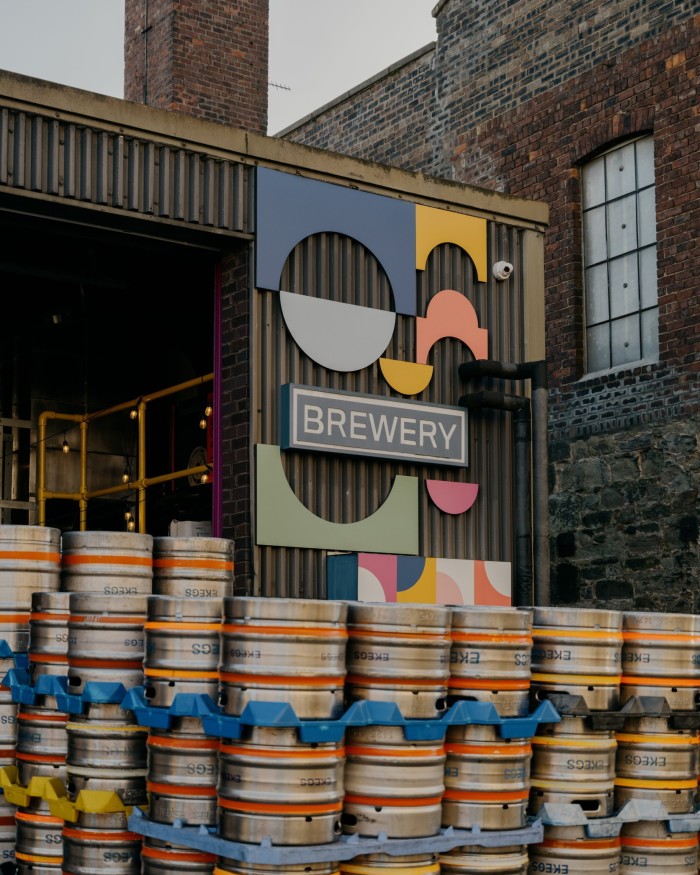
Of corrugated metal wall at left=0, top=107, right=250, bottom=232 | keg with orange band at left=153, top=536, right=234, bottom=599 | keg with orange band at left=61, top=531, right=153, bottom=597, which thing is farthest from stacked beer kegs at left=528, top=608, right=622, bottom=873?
corrugated metal wall at left=0, top=107, right=250, bottom=232

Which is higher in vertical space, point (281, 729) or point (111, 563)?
point (111, 563)

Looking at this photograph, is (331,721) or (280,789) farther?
(331,721)

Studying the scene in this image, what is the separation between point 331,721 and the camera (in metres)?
5.69

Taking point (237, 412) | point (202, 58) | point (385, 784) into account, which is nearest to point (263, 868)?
point (385, 784)

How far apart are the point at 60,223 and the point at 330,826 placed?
620cm

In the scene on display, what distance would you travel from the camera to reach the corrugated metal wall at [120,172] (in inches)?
380

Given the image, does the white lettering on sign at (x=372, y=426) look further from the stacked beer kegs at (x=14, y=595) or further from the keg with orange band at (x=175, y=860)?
the keg with orange band at (x=175, y=860)

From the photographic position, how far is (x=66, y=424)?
1711 cm

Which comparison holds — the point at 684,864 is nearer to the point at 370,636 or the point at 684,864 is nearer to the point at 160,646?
the point at 370,636

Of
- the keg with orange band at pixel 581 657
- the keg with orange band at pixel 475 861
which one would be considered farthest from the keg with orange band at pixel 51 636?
the keg with orange band at pixel 581 657

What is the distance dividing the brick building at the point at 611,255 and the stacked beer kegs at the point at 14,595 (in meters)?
8.53

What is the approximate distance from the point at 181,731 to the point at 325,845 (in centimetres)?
91

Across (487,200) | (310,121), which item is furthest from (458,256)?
(310,121)

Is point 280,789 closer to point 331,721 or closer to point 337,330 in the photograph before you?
point 331,721
